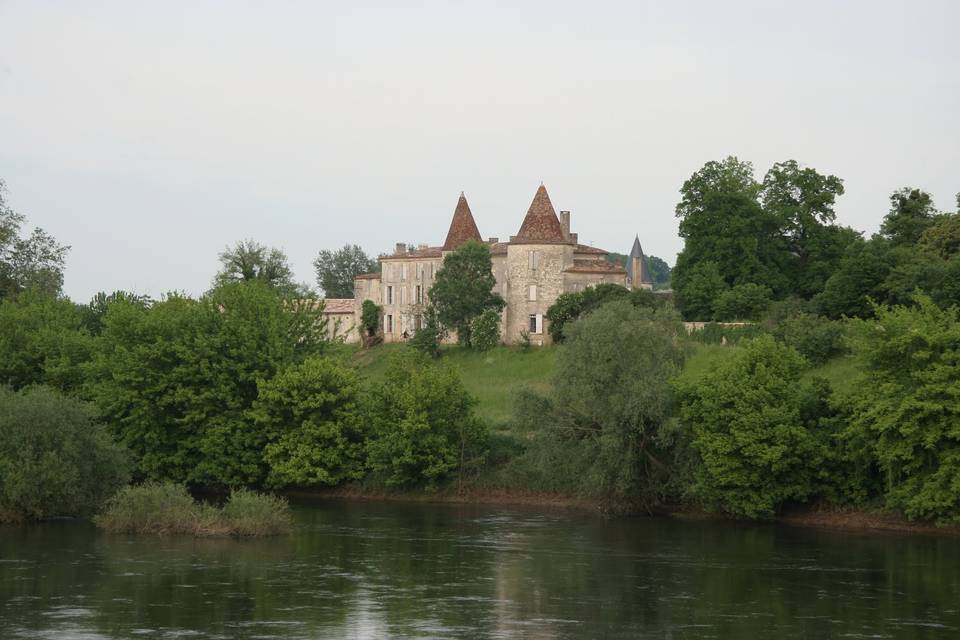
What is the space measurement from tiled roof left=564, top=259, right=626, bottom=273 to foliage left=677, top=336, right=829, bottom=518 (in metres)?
32.7

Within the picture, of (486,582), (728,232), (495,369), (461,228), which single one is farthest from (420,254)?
(486,582)

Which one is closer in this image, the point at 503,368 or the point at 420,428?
the point at 420,428

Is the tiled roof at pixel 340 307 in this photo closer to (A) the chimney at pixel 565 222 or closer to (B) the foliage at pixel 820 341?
(A) the chimney at pixel 565 222

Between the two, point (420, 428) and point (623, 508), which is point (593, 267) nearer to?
point (420, 428)

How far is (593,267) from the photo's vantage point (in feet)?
267

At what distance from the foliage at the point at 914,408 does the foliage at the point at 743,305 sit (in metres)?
26.0

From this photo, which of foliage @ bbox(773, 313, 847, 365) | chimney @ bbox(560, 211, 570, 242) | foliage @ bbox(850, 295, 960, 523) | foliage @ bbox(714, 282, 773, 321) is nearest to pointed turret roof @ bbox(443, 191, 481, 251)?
chimney @ bbox(560, 211, 570, 242)

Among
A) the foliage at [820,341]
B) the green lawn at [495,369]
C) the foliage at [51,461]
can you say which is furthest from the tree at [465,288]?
the foliage at [51,461]

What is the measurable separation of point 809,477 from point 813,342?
52.2ft

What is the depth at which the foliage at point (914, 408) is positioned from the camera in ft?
140

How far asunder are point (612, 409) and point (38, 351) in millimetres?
27954

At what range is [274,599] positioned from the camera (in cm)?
3231

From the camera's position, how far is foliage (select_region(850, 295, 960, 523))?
4253 cm

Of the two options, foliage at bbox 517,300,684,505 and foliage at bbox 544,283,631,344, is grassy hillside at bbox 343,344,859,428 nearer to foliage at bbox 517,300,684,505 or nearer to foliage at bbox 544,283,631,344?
foliage at bbox 544,283,631,344
